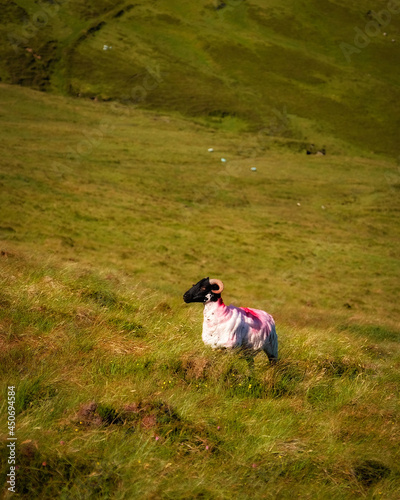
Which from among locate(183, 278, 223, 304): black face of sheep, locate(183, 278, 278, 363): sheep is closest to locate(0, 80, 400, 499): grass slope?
locate(183, 278, 278, 363): sheep

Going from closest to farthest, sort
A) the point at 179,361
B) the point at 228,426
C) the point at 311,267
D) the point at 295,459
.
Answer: the point at 295,459, the point at 228,426, the point at 179,361, the point at 311,267

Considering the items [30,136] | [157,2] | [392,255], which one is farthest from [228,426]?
[157,2]

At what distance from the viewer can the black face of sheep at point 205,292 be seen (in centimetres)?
738

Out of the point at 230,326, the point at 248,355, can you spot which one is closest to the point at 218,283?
the point at 230,326

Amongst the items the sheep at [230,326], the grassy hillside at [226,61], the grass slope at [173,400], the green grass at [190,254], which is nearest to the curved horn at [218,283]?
the sheep at [230,326]

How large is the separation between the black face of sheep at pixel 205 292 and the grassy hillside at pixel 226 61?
6473 cm

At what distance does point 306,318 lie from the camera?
18.4 meters

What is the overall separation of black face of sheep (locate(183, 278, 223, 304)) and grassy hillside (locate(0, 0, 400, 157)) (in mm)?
64726

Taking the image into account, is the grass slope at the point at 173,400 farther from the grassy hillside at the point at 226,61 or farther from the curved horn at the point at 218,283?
the grassy hillside at the point at 226,61

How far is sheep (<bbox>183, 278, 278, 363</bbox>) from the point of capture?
707cm

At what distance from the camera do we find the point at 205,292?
7438 mm

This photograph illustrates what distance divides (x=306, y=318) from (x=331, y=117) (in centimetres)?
7490

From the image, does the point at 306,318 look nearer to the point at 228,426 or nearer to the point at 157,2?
the point at 228,426

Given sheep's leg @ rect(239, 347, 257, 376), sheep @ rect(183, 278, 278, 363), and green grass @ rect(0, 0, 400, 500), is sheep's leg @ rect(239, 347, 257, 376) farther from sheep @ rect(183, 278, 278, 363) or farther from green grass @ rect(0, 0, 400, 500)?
green grass @ rect(0, 0, 400, 500)
